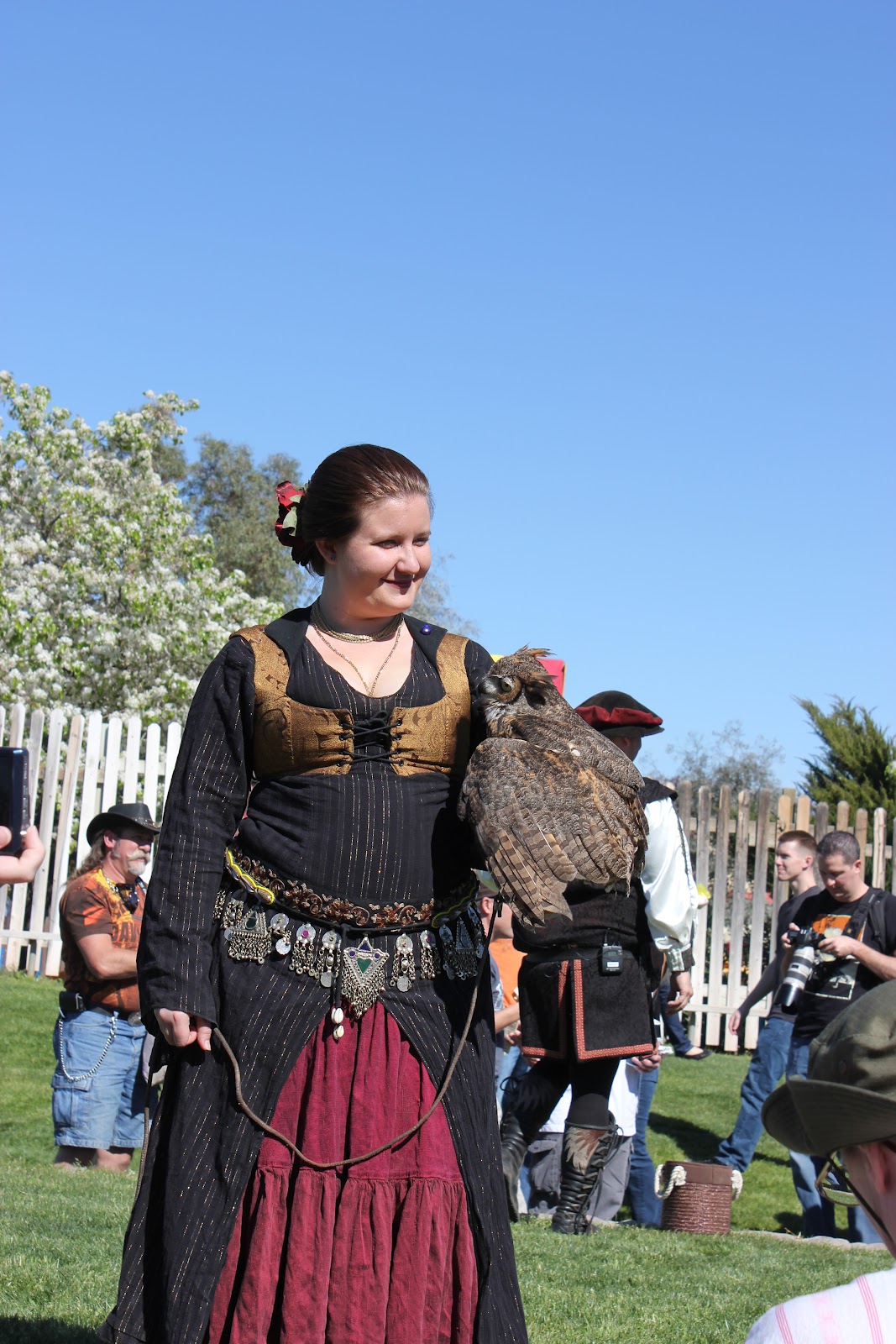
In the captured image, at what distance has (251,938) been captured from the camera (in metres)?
2.80

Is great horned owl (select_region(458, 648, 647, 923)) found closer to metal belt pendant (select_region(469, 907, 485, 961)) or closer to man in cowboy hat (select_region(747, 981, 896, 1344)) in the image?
metal belt pendant (select_region(469, 907, 485, 961))

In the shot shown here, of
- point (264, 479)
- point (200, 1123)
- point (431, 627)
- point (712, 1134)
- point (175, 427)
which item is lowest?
point (712, 1134)

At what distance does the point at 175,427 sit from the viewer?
20703 mm

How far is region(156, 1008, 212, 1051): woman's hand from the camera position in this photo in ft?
8.89

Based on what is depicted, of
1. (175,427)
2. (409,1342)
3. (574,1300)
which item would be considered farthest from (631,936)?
(175,427)

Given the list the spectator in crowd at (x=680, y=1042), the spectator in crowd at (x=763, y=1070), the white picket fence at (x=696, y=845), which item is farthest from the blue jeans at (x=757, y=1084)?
the white picket fence at (x=696, y=845)

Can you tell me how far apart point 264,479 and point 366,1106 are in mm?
34013

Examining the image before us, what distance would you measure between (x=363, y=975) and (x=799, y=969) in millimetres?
5109

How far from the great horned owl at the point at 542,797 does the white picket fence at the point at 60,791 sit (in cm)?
929

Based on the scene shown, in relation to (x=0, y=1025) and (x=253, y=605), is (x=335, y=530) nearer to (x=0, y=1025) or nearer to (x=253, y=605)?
(x=0, y=1025)

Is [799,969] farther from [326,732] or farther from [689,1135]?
[326,732]

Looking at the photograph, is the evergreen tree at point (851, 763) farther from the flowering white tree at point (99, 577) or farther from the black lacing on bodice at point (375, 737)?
the black lacing on bodice at point (375, 737)

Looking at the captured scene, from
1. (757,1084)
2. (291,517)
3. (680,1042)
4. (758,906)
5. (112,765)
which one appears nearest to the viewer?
(291,517)

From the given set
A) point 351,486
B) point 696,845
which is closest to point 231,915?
point 351,486
